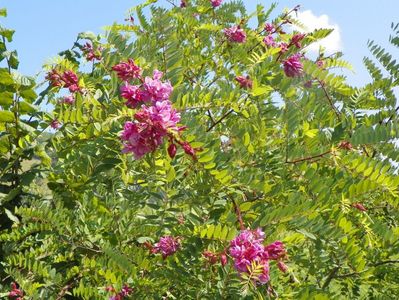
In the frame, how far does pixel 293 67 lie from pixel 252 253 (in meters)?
1.17

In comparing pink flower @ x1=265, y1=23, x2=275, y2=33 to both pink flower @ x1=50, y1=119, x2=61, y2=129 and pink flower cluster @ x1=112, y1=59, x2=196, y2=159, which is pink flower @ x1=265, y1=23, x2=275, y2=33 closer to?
pink flower @ x1=50, y1=119, x2=61, y2=129

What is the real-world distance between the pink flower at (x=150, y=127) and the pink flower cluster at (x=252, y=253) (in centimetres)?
36

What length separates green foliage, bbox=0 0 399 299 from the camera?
5.61ft

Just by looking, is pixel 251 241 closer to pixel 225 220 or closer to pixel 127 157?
pixel 225 220

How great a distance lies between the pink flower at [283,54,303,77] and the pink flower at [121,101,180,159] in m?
1.02

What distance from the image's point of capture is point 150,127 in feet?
4.65

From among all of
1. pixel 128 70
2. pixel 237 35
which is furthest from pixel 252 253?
pixel 237 35

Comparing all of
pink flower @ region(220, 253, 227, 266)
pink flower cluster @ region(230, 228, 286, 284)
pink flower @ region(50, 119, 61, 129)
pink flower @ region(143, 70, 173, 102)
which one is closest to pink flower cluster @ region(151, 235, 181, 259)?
pink flower @ region(220, 253, 227, 266)

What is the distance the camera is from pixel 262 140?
2.01m

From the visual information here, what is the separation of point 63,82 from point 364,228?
1.38 metres

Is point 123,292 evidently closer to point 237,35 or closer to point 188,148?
point 188,148

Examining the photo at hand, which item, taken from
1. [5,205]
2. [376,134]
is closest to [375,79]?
[376,134]

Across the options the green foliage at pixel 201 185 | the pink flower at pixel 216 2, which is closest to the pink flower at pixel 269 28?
the pink flower at pixel 216 2

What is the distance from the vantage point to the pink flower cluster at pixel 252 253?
4.52 feet
